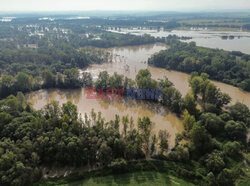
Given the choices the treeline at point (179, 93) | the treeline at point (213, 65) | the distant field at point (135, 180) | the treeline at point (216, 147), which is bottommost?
the distant field at point (135, 180)

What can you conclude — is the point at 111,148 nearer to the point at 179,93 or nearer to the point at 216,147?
the point at 216,147

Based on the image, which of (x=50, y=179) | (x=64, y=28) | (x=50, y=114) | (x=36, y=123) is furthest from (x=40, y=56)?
(x=64, y=28)

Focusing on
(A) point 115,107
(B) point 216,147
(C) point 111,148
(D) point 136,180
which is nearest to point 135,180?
(D) point 136,180

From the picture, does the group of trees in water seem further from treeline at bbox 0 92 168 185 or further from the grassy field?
the grassy field

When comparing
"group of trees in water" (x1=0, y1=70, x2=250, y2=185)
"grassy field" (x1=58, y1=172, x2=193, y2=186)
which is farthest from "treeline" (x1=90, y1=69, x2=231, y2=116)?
"grassy field" (x1=58, y1=172, x2=193, y2=186)

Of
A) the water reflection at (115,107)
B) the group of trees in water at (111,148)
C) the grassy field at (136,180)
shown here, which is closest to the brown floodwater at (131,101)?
the water reflection at (115,107)

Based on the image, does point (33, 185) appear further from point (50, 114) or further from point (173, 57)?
point (173, 57)

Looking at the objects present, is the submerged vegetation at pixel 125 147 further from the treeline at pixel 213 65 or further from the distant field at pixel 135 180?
the treeline at pixel 213 65

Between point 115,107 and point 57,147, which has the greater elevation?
point 57,147
